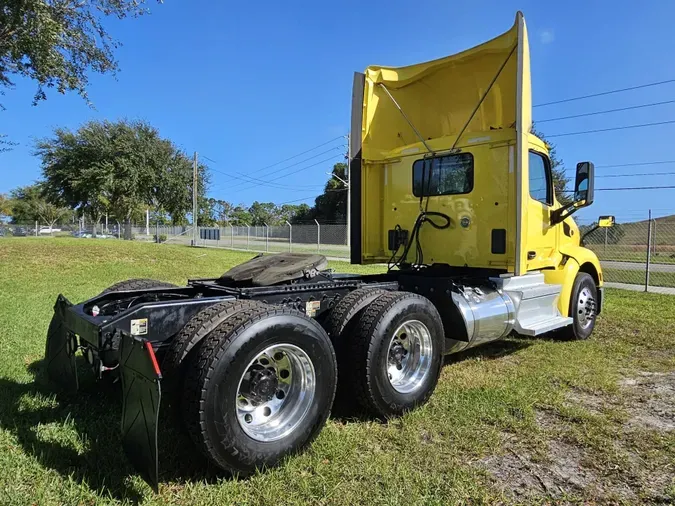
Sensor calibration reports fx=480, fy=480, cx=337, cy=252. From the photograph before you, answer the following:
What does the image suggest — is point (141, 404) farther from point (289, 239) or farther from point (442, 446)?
point (289, 239)

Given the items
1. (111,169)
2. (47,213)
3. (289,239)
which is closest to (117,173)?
(111,169)

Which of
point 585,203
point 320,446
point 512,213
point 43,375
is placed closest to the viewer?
point 320,446

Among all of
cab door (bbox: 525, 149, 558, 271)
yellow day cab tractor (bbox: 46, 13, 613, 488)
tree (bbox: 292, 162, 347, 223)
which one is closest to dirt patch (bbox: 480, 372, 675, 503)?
yellow day cab tractor (bbox: 46, 13, 613, 488)

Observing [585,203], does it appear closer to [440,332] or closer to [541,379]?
[541,379]

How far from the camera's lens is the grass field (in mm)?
2801

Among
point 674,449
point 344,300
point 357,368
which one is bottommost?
point 674,449

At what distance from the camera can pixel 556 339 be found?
6.71m

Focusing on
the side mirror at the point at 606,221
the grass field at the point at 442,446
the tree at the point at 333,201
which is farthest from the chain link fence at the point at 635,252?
the tree at the point at 333,201

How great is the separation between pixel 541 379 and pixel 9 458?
4.55 metres

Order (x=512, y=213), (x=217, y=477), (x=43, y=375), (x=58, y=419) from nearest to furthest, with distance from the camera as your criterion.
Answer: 1. (x=217, y=477)
2. (x=58, y=419)
3. (x=43, y=375)
4. (x=512, y=213)

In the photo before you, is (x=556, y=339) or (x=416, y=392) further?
(x=556, y=339)

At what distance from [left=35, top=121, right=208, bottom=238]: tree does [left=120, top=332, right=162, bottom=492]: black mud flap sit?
32.4 m

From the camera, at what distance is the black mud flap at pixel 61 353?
12.5 feet

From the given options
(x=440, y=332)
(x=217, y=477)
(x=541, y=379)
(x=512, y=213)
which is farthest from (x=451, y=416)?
(x=512, y=213)
